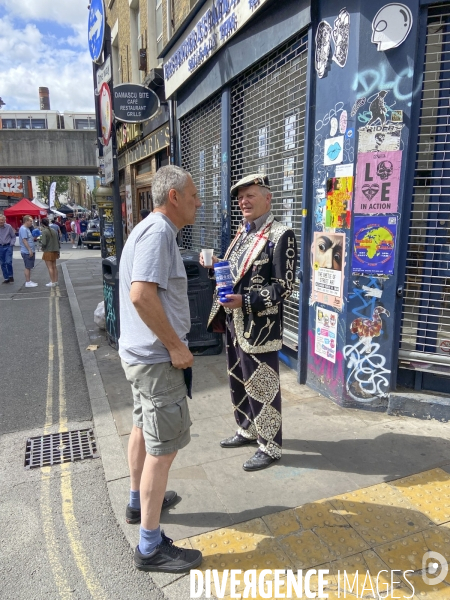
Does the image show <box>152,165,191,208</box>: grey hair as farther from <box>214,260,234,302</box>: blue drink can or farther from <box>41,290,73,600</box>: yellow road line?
<box>41,290,73,600</box>: yellow road line

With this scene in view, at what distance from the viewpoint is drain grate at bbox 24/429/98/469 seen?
3.41 metres

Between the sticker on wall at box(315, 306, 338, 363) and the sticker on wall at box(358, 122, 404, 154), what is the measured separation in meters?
1.45

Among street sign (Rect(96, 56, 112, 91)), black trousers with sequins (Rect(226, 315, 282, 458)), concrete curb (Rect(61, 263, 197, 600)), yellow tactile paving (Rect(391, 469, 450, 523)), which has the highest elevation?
street sign (Rect(96, 56, 112, 91))

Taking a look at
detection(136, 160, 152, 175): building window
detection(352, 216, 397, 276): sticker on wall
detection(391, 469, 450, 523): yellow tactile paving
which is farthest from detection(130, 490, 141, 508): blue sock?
detection(136, 160, 152, 175): building window

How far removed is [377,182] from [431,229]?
2.05 feet

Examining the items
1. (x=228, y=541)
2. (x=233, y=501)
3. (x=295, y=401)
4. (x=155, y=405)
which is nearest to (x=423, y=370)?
(x=295, y=401)

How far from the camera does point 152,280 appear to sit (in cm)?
198

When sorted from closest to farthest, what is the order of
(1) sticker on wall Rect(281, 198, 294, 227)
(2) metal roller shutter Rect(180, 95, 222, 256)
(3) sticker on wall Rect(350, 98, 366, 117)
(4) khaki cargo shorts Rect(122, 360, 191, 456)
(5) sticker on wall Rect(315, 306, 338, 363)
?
(4) khaki cargo shorts Rect(122, 360, 191, 456), (3) sticker on wall Rect(350, 98, 366, 117), (5) sticker on wall Rect(315, 306, 338, 363), (1) sticker on wall Rect(281, 198, 294, 227), (2) metal roller shutter Rect(180, 95, 222, 256)

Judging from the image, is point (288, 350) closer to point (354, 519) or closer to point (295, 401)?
point (295, 401)

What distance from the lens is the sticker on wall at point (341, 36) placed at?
3.61 metres

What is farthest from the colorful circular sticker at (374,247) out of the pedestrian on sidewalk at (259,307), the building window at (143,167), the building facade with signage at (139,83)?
the building window at (143,167)

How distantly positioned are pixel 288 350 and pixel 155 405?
3.06 m

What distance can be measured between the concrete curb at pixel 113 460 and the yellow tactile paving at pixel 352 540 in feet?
0.61

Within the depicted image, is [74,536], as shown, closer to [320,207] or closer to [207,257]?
[207,257]
